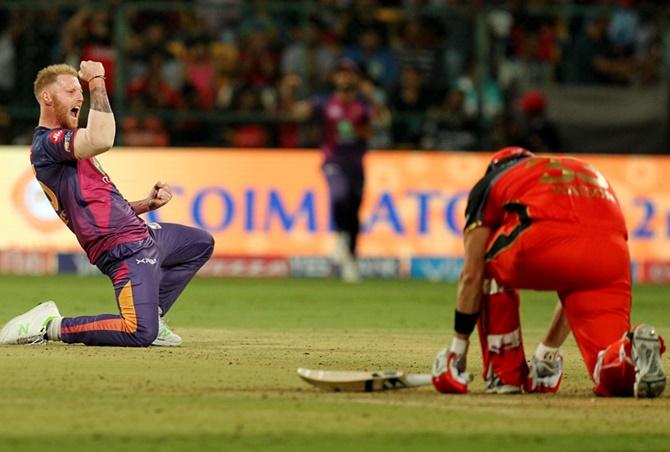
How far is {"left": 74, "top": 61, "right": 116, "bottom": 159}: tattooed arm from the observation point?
9602 mm

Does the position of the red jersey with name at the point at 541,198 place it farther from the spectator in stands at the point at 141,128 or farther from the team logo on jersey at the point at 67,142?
the spectator in stands at the point at 141,128

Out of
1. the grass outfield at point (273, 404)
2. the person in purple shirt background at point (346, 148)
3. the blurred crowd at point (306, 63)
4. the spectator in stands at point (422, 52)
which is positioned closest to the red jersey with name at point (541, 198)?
the grass outfield at point (273, 404)

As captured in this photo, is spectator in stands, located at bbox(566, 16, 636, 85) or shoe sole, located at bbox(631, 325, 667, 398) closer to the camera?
shoe sole, located at bbox(631, 325, 667, 398)

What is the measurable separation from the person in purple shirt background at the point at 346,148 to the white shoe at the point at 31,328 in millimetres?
8868

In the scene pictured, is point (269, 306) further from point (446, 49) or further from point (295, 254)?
point (446, 49)

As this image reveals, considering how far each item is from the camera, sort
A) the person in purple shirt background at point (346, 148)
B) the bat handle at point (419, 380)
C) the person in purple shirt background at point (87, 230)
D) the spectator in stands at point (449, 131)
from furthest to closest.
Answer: the spectator in stands at point (449, 131), the person in purple shirt background at point (346, 148), the person in purple shirt background at point (87, 230), the bat handle at point (419, 380)

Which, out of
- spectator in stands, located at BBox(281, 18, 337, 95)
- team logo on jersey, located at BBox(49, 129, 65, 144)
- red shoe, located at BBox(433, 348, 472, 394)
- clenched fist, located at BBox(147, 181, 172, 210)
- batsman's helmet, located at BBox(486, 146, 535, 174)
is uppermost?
spectator in stands, located at BBox(281, 18, 337, 95)

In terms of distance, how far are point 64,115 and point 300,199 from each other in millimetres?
9560

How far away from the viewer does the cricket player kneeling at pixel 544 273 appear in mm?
8070

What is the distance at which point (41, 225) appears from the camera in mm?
19078

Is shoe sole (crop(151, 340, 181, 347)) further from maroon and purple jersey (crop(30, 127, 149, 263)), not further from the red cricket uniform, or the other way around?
the red cricket uniform

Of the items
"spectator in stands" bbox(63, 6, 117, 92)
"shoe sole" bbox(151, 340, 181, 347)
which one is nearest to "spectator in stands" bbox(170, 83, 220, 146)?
"spectator in stands" bbox(63, 6, 117, 92)

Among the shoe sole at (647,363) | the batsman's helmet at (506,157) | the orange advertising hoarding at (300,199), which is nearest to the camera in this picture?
the shoe sole at (647,363)

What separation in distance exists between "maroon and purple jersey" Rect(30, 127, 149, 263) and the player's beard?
0.38ft
